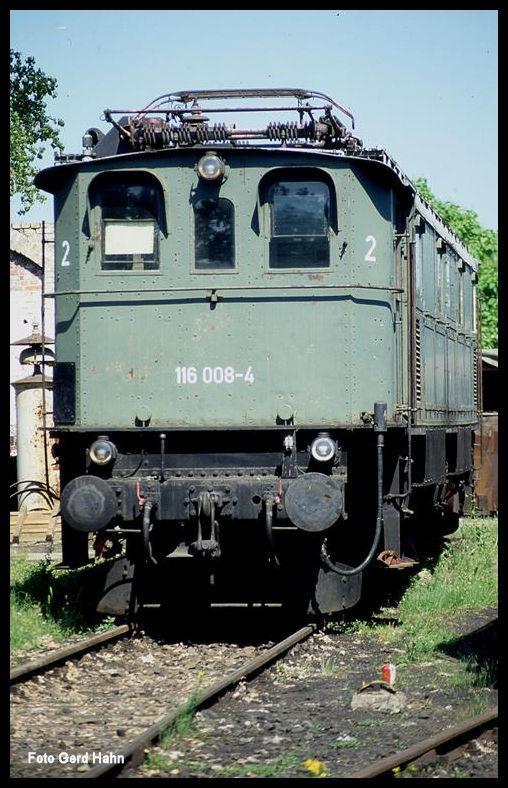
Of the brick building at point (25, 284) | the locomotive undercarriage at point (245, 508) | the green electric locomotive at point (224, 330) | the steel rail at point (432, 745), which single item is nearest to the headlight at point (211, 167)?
the green electric locomotive at point (224, 330)

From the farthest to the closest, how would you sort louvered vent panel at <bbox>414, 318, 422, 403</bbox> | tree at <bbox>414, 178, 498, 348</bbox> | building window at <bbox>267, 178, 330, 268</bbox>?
1. tree at <bbox>414, 178, 498, 348</bbox>
2. louvered vent panel at <bbox>414, 318, 422, 403</bbox>
3. building window at <bbox>267, 178, 330, 268</bbox>

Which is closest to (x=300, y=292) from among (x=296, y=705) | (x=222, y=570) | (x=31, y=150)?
(x=222, y=570)

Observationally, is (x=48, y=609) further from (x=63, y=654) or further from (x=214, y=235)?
(x=214, y=235)

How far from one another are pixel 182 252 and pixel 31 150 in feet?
68.0

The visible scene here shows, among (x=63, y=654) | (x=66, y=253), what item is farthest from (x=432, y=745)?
(x=66, y=253)

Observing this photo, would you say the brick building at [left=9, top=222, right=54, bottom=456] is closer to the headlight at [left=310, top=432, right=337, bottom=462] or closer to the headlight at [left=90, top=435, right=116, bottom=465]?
the headlight at [left=90, top=435, right=116, bottom=465]

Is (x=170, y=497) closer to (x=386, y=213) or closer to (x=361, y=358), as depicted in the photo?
(x=361, y=358)

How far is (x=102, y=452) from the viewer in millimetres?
9883

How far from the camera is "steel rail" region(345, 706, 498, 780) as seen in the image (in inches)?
232

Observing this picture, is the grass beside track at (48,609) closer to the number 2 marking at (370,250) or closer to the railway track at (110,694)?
the railway track at (110,694)

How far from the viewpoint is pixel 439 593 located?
38.6 feet

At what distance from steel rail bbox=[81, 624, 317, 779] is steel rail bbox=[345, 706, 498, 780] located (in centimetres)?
115

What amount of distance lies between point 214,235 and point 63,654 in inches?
145

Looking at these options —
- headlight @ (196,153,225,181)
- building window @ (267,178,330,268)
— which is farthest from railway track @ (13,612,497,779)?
headlight @ (196,153,225,181)
